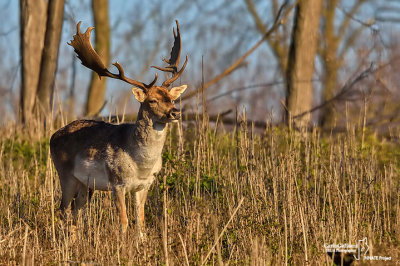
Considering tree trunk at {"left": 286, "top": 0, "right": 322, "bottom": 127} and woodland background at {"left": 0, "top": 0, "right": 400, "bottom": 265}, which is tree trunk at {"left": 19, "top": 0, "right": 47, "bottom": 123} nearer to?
woodland background at {"left": 0, "top": 0, "right": 400, "bottom": 265}

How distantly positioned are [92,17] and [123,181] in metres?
12.5

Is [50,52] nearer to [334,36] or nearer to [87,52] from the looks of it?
[87,52]

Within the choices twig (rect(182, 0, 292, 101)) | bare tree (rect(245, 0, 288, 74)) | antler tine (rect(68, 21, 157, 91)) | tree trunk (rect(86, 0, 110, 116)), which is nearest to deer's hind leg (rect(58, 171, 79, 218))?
antler tine (rect(68, 21, 157, 91))

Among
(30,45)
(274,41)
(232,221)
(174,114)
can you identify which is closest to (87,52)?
(174,114)

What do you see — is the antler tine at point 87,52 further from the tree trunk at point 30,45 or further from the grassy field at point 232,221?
the tree trunk at point 30,45

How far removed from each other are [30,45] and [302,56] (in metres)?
5.63

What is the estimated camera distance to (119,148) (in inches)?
215

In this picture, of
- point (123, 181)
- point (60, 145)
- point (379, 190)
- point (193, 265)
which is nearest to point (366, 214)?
point (379, 190)

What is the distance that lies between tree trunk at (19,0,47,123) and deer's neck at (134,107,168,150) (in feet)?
22.3

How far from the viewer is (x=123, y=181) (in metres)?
5.36

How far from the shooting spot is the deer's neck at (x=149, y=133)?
5.32m

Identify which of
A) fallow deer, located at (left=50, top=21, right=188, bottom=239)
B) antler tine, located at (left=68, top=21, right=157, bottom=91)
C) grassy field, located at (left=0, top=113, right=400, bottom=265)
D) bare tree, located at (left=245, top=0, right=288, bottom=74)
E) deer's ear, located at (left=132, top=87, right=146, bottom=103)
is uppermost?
bare tree, located at (left=245, top=0, right=288, bottom=74)

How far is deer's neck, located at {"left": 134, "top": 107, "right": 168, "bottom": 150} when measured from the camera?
5.32 m

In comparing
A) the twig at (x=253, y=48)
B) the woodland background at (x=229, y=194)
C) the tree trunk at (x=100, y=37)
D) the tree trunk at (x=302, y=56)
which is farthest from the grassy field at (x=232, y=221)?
the tree trunk at (x=100, y=37)
